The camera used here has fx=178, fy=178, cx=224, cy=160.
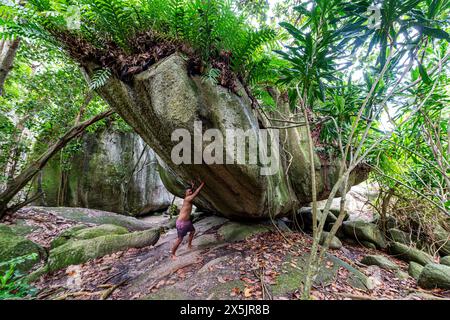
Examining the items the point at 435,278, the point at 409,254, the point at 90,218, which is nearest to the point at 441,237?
the point at 409,254

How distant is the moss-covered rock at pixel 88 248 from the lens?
10.8 ft

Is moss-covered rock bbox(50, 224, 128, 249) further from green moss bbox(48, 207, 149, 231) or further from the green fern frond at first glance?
the green fern frond

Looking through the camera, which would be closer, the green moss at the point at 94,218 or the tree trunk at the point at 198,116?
the tree trunk at the point at 198,116

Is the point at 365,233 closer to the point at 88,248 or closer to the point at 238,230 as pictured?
the point at 238,230

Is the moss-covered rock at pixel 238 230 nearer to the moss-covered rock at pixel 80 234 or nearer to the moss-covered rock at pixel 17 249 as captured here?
the moss-covered rock at pixel 80 234

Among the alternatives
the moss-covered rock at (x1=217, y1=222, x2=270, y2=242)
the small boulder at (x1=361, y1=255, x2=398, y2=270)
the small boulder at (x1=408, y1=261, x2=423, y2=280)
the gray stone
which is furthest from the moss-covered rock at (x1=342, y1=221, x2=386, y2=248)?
the gray stone

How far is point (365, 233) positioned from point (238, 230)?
4.61 m

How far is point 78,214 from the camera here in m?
6.20

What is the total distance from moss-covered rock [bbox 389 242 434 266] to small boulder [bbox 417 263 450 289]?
6.77 feet

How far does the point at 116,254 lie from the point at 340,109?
5.22 meters

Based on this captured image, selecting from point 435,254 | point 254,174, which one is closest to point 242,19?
point 254,174

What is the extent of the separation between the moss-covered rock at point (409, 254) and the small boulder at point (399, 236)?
2.21 ft

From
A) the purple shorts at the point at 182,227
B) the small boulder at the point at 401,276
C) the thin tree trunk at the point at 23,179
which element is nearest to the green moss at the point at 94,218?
the thin tree trunk at the point at 23,179

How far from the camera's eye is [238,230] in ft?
14.2
